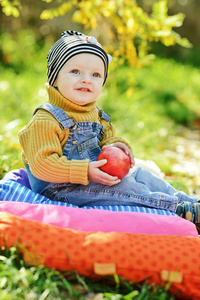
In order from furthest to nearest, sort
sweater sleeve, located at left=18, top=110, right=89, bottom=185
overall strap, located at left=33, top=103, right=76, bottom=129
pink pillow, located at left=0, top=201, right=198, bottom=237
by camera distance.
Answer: overall strap, located at left=33, top=103, right=76, bottom=129 → sweater sleeve, located at left=18, top=110, right=89, bottom=185 → pink pillow, located at left=0, top=201, right=198, bottom=237

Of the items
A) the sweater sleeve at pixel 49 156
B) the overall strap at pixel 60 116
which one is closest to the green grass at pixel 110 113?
the sweater sleeve at pixel 49 156

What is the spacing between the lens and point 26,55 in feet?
22.3

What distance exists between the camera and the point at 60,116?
7.46 feet

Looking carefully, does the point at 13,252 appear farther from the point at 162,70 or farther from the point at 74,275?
the point at 162,70

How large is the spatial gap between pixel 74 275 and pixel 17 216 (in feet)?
1.42

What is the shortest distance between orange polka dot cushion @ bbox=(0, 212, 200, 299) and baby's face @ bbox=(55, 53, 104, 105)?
87 cm

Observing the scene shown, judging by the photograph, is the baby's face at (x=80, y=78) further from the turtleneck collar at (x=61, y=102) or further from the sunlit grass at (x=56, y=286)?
the sunlit grass at (x=56, y=286)

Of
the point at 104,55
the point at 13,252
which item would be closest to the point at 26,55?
the point at 104,55

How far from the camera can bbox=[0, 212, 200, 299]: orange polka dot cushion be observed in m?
1.73

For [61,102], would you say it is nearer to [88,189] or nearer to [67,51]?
[67,51]

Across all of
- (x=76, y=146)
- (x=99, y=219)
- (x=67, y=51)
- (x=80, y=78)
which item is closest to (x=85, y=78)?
(x=80, y=78)

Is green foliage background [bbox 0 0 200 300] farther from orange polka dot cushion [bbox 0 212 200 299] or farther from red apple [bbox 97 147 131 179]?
red apple [bbox 97 147 131 179]

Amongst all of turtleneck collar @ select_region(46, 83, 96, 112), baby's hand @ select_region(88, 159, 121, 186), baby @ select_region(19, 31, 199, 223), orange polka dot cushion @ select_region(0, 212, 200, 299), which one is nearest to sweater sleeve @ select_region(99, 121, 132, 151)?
baby @ select_region(19, 31, 199, 223)

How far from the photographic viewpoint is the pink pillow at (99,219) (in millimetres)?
1994
